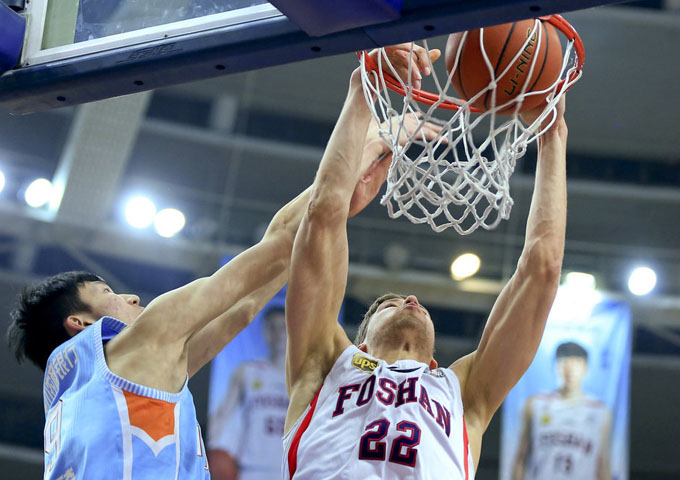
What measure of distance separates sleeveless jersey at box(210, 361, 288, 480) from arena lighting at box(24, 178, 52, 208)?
3162mm

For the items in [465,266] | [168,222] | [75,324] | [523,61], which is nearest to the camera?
[523,61]

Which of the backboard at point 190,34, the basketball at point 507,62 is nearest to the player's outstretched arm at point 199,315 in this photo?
the backboard at point 190,34

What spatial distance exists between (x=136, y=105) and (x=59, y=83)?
5.80 metres

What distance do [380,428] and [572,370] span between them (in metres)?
5.72

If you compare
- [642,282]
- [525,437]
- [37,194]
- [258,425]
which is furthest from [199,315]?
[642,282]

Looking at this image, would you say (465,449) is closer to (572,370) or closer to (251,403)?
(251,403)

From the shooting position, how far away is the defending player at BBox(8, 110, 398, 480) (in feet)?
7.88

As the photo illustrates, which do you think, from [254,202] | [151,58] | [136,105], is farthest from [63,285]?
[254,202]

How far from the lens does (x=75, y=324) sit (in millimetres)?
2812

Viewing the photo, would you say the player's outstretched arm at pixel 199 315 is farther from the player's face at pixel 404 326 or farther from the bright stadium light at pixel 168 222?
the bright stadium light at pixel 168 222

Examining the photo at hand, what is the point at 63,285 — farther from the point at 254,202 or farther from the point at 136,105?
the point at 254,202

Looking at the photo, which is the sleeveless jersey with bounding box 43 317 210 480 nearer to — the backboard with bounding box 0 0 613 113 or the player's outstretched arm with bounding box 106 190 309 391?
the player's outstretched arm with bounding box 106 190 309 391

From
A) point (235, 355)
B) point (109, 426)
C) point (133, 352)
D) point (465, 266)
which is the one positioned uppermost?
point (465, 266)

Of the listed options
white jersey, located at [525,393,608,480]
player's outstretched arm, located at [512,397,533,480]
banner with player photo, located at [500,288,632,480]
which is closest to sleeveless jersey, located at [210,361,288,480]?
banner with player photo, located at [500,288,632,480]
